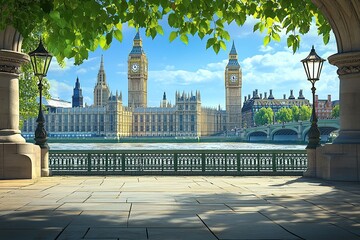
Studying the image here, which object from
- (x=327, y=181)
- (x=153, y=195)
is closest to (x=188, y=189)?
(x=153, y=195)

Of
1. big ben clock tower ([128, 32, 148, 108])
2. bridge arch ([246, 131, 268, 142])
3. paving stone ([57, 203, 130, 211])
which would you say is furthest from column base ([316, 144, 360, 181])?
big ben clock tower ([128, 32, 148, 108])

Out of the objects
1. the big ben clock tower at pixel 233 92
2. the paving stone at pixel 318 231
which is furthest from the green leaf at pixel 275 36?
the big ben clock tower at pixel 233 92

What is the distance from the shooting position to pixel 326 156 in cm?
1105

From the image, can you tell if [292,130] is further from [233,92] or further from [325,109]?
[233,92]

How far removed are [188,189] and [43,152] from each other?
16.7 feet

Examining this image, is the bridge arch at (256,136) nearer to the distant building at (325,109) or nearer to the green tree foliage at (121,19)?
the distant building at (325,109)

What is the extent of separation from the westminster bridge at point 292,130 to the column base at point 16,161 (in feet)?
213

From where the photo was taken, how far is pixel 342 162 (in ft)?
35.2

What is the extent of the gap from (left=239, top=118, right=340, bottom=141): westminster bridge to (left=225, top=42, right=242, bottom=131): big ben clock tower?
45563mm

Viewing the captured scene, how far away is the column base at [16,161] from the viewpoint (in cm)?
Result: 1049

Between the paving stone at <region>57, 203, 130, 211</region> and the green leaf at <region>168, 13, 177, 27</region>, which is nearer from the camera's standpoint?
the paving stone at <region>57, 203, 130, 211</region>

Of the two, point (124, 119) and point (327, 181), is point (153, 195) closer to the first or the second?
point (327, 181)

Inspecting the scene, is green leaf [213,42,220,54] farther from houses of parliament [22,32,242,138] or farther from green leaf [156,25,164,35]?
houses of parliament [22,32,242,138]

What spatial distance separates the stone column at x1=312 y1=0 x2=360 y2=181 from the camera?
415 inches
